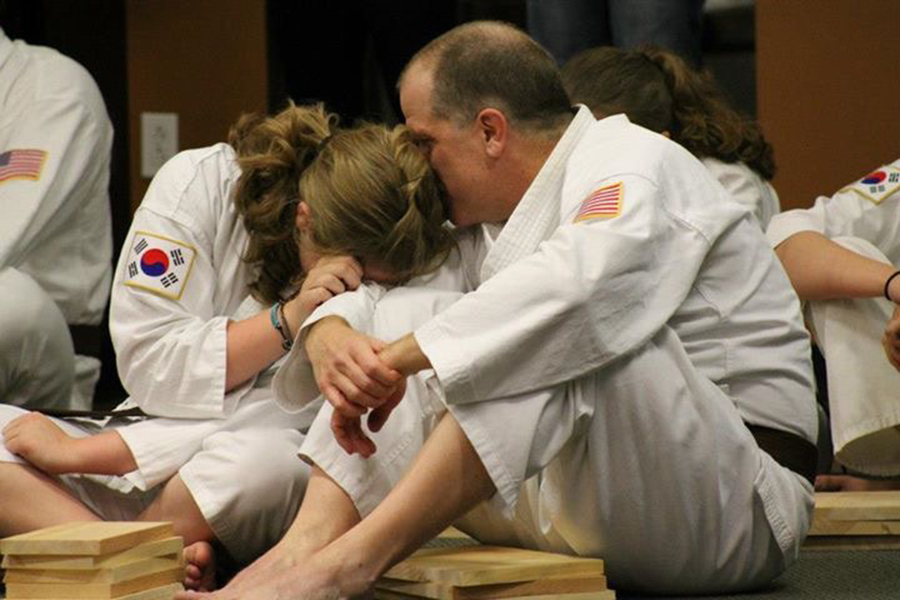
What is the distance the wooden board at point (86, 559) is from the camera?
1.82 meters

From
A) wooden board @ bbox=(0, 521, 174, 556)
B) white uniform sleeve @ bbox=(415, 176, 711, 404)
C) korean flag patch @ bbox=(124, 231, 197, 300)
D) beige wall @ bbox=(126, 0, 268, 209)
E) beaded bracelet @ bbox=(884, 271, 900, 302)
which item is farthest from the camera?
beige wall @ bbox=(126, 0, 268, 209)

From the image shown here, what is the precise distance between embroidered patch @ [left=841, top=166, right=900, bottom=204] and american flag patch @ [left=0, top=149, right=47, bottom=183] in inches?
60.4

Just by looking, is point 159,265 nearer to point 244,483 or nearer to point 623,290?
point 244,483

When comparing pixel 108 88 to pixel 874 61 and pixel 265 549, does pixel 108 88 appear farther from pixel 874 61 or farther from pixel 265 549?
pixel 265 549

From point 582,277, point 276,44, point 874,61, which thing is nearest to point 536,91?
point 582,277

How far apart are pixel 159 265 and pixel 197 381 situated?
18 centimetres

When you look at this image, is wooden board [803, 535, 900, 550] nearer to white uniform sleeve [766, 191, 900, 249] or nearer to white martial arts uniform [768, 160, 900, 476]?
white martial arts uniform [768, 160, 900, 476]

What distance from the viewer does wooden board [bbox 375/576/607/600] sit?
5.87 feet

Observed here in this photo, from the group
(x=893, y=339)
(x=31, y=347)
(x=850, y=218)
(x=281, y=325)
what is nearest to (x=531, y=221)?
(x=281, y=325)

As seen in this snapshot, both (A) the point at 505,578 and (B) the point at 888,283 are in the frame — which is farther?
(B) the point at 888,283

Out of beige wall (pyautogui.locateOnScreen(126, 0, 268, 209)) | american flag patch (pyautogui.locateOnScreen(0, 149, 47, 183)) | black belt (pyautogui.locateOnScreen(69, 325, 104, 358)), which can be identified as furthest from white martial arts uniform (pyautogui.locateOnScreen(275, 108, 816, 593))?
beige wall (pyautogui.locateOnScreen(126, 0, 268, 209))

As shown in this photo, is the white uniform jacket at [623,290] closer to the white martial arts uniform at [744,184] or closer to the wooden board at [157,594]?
the wooden board at [157,594]

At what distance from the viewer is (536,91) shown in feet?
7.02

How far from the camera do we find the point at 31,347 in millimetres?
2979
